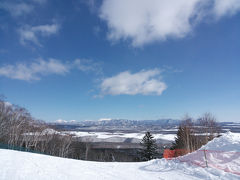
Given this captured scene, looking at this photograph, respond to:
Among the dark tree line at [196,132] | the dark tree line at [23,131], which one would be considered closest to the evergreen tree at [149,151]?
the dark tree line at [196,132]

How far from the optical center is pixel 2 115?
96.7 feet

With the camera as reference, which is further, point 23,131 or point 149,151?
point 23,131

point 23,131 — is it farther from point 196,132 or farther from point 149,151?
point 196,132

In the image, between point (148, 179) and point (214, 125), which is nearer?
point (148, 179)

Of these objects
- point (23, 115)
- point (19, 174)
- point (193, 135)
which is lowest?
point (193, 135)

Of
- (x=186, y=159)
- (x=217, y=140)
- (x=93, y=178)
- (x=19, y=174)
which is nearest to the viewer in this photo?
(x=19, y=174)

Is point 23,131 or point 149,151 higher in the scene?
point 23,131

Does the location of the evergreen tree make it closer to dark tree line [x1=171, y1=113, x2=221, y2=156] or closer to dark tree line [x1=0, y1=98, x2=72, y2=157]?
dark tree line [x1=171, y1=113, x2=221, y2=156]

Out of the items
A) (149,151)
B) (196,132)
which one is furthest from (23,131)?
(196,132)

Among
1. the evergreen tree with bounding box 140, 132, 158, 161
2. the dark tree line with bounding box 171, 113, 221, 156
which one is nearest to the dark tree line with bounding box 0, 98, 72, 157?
the evergreen tree with bounding box 140, 132, 158, 161

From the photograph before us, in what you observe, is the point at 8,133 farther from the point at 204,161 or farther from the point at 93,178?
the point at 204,161

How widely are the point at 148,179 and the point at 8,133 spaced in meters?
35.7

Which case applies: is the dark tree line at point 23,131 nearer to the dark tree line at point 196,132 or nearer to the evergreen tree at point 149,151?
the evergreen tree at point 149,151

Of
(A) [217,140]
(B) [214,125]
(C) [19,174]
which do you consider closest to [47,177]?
(C) [19,174]
